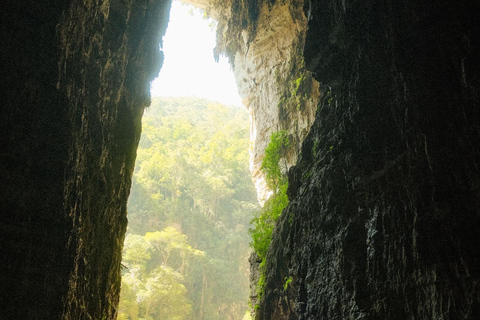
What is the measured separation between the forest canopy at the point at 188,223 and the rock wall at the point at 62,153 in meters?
16.1

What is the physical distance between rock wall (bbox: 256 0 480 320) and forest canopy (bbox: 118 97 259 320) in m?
17.4

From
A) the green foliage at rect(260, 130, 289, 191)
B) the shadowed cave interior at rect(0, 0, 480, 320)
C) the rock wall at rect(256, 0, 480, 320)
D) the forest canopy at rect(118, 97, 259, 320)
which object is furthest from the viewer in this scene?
the forest canopy at rect(118, 97, 259, 320)

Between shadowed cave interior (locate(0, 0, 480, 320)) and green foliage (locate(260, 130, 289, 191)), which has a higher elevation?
green foliage (locate(260, 130, 289, 191))

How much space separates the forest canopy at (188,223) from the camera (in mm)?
22531

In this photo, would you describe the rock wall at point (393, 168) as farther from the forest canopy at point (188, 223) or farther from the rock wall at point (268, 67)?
the forest canopy at point (188, 223)

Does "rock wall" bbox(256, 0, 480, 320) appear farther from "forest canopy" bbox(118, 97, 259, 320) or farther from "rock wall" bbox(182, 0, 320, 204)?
"forest canopy" bbox(118, 97, 259, 320)

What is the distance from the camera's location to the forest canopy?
2253cm

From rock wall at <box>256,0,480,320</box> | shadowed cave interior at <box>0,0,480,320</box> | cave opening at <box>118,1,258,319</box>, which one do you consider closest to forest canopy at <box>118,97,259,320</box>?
cave opening at <box>118,1,258,319</box>

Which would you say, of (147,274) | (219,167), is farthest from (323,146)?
Result: (219,167)

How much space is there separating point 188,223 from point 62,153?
99.8 feet

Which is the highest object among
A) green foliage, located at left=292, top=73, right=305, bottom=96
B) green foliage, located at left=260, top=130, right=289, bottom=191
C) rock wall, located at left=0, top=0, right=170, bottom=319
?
green foliage, located at left=292, top=73, right=305, bottom=96

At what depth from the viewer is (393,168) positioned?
13.6ft

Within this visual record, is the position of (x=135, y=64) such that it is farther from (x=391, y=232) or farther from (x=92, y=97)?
(x=391, y=232)

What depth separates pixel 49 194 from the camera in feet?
11.8
